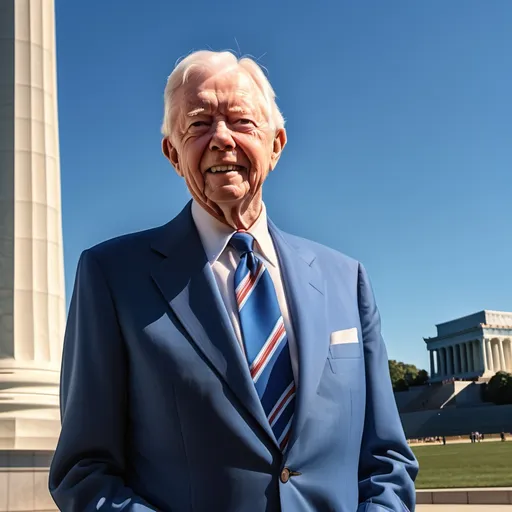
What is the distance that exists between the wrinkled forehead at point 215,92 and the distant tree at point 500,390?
15332cm

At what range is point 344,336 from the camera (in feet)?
17.8

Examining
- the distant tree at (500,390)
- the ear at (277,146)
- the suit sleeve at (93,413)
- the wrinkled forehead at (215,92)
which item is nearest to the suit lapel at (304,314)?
the ear at (277,146)

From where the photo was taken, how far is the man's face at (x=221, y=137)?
209 inches

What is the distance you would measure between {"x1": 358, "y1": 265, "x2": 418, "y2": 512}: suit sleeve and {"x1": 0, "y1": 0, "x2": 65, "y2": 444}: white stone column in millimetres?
20105

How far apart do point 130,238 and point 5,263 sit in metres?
21.7

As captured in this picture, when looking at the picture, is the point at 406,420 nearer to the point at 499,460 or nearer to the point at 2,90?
the point at 499,460

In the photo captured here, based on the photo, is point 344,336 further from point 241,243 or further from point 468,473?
point 468,473

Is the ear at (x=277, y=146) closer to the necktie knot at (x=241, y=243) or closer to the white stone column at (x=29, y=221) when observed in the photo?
the necktie knot at (x=241, y=243)

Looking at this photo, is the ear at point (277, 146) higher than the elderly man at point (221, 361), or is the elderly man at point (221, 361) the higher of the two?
the ear at point (277, 146)

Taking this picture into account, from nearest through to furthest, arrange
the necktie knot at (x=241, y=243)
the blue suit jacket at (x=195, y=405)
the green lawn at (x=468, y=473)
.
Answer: the blue suit jacket at (x=195, y=405)
the necktie knot at (x=241, y=243)
the green lawn at (x=468, y=473)

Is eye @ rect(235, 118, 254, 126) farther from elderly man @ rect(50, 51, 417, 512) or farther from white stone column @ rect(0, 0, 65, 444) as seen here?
white stone column @ rect(0, 0, 65, 444)

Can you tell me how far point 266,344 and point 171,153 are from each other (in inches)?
62.9

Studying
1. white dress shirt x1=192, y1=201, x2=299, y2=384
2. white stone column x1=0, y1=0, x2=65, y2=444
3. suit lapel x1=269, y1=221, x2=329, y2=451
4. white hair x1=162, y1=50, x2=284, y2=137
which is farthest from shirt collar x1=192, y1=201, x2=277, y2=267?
white stone column x1=0, y1=0, x2=65, y2=444

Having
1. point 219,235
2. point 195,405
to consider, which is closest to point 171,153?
point 219,235
